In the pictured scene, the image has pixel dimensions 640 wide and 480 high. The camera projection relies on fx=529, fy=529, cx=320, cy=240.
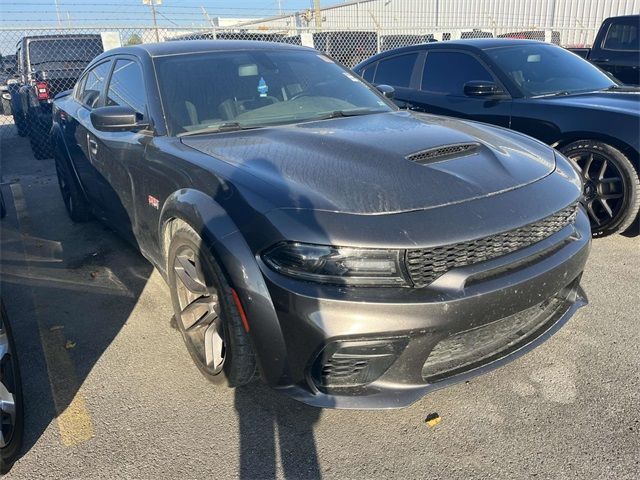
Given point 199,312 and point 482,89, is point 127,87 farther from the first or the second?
point 482,89

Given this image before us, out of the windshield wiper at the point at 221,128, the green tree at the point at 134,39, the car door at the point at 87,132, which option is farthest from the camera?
the green tree at the point at 134,39

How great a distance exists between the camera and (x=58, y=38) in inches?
380

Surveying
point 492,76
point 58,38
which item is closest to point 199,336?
point 492,76

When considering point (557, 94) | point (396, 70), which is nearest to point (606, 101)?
point (557, 94)

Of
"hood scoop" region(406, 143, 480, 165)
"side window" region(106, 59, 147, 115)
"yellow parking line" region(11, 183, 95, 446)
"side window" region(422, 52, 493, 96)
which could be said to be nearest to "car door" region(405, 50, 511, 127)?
"side window" region(422, 52, 493, 96)

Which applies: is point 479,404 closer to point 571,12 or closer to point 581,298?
point 581,298

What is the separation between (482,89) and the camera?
4805 mm

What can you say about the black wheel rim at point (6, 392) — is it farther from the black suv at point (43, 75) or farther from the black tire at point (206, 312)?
the black suv at point (43, 75)

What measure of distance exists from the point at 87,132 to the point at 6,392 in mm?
2314

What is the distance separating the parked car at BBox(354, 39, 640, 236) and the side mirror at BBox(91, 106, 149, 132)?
3.13m

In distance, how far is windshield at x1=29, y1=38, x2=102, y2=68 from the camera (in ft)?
30.3

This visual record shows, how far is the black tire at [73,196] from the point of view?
4.74 metres

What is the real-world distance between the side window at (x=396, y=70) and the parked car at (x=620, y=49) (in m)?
3.75

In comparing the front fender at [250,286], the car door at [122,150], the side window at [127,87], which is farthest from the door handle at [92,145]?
the front fender at [250,286]
